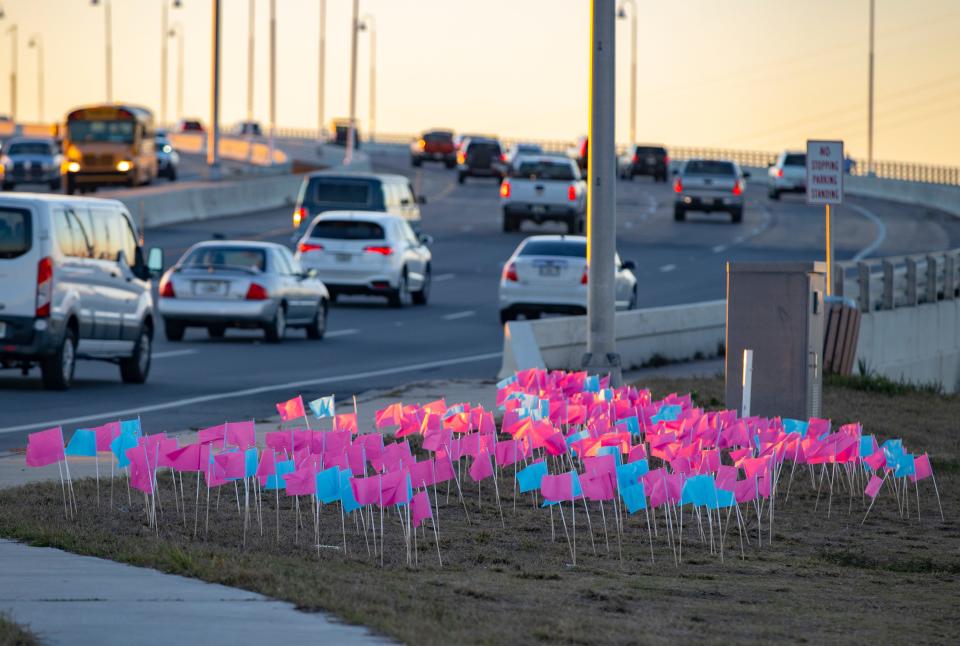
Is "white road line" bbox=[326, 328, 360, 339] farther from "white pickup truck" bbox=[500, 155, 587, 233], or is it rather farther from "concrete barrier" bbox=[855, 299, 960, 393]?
"white pickup truck" bbox=[500, 155, 587, 233]

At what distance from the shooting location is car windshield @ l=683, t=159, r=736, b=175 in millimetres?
57031

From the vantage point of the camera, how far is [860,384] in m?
21.9

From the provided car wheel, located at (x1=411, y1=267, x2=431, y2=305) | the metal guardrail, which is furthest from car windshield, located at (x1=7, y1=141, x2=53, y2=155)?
the metal guardrail

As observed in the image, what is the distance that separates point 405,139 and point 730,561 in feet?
410

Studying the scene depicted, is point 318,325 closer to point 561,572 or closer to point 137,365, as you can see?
point 137,365

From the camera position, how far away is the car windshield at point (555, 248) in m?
28.8

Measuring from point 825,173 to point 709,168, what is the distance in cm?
3659

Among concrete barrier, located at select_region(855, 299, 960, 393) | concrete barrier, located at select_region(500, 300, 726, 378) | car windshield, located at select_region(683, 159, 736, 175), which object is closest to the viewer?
concrete barrier, located at select_region(500, 300, 726, 378)

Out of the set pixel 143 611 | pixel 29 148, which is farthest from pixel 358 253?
pixel 29 148

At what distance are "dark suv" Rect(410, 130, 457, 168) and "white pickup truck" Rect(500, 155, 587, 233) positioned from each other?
3933cm

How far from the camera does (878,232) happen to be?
183 ft

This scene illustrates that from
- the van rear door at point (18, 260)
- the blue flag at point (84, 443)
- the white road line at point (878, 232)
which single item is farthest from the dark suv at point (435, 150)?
the blue flag at point (84, 443)

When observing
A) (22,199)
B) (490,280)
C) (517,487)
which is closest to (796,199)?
(490,280)

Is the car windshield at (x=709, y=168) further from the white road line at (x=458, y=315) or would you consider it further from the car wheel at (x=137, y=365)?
the car wheel at (x=137, y=365)
